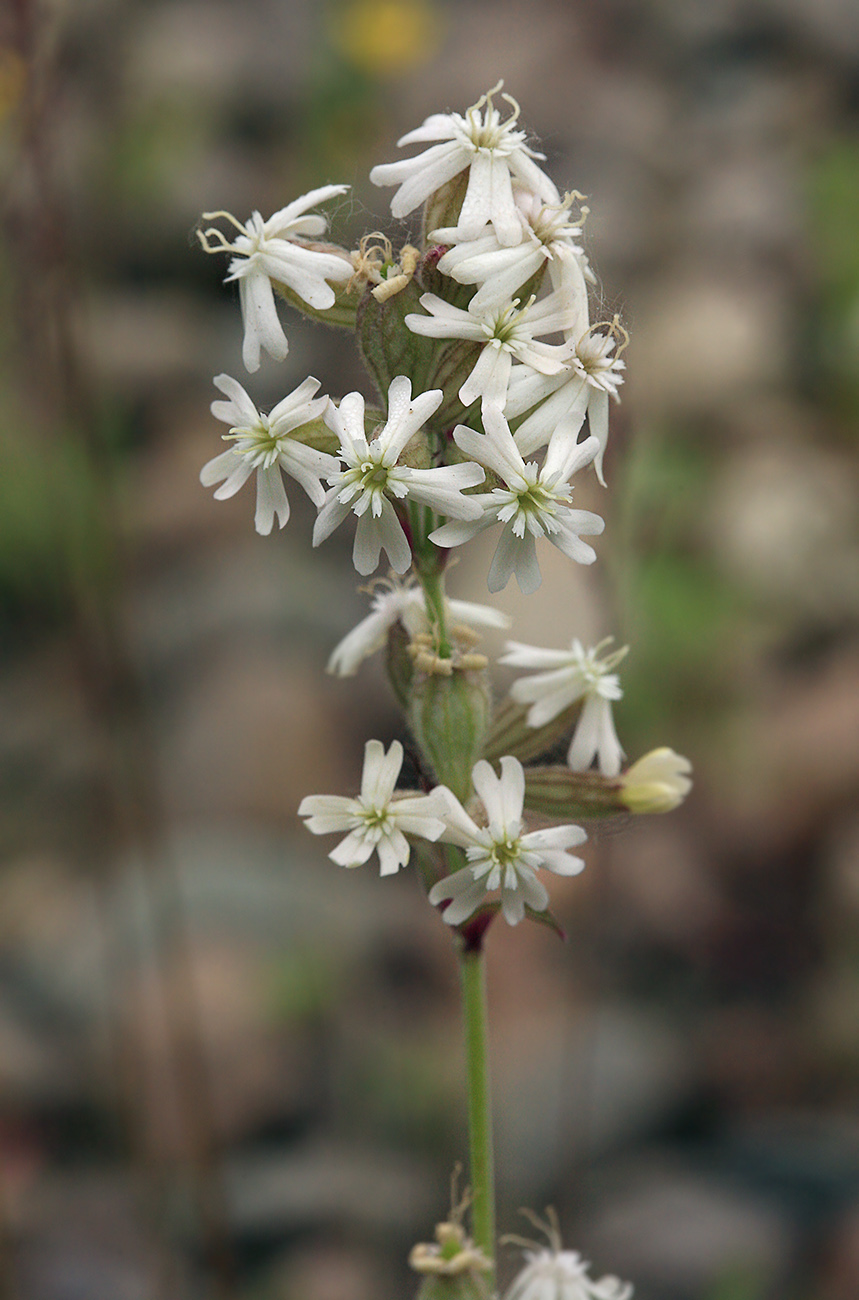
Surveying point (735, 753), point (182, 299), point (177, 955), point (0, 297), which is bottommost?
point (177, 955)

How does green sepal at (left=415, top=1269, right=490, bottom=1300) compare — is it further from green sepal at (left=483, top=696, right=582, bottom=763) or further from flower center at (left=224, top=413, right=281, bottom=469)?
flower center at (left=224, top=413, right=281, bottom=469)

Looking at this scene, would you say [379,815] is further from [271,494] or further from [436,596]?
[271,494]

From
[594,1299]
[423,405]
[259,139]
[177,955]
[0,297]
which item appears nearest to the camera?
[423,405]

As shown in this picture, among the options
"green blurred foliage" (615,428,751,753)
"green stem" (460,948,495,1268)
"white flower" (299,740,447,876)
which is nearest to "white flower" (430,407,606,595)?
"white flower" (299,740,447,876)

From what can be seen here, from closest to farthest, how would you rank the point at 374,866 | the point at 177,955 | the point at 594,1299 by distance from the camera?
the point at 594,1299 < the point at 177,955 < the point at 374,866

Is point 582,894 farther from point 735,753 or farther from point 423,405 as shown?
point 423,405

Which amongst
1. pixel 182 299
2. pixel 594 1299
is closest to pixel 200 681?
pixel 182 299
